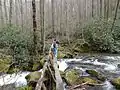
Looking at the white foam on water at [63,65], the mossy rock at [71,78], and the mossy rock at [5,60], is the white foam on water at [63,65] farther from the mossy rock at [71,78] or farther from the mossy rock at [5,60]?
the mossy rock at [5,60]

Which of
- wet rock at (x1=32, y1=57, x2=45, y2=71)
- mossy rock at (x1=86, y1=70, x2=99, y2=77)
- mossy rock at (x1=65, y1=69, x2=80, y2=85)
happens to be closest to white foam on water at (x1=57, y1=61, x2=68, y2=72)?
wet rock at (x1=32, y1=57, x2=45, y2=71)

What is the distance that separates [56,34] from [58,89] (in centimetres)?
1870

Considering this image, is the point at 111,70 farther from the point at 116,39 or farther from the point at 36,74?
the point at 116,39

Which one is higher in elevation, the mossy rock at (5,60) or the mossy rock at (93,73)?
the mossy rock at (5,60)

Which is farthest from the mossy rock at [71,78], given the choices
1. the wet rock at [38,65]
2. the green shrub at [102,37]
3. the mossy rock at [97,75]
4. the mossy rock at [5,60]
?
the green shrub at [102,37]

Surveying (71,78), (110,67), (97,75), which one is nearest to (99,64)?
(110,67)

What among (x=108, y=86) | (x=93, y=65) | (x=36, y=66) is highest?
(x=36, y=66)

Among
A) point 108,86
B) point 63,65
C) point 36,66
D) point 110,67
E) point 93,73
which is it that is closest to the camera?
point 108,86

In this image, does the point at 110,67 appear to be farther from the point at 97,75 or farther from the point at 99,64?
the point at 97,75

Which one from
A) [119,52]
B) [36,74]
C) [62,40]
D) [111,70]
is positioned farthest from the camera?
[62,40]

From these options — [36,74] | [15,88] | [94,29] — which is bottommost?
[15,88]

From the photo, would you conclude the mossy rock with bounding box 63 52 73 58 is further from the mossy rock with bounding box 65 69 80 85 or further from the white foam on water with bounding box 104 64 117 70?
the mossy rock with bounding box 65 69 80 85

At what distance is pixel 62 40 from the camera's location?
71.2 feet

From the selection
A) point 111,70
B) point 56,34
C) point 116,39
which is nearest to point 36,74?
point 111,70
